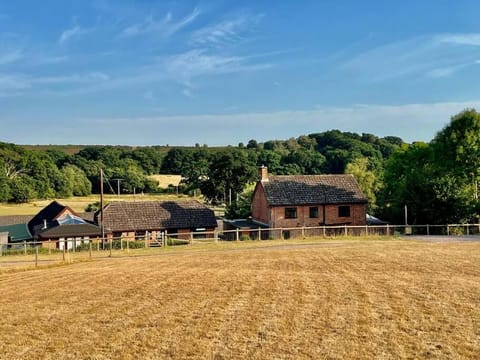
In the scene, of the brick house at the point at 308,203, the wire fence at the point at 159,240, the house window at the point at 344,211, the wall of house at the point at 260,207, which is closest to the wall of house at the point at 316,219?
the brick house at the point at 308,203

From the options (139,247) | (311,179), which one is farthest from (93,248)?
(311,179)

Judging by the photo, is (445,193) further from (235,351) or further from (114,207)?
(235,351)

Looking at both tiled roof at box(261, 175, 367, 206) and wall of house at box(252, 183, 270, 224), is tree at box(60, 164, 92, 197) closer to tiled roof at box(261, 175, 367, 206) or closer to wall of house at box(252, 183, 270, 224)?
wall of house at box(252, 183, 270, 224)

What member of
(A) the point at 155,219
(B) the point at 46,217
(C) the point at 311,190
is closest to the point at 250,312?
(C) the point at 311,190

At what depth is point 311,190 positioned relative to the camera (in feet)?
158

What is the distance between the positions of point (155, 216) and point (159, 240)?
9304mm

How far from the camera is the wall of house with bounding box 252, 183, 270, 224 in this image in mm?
48031

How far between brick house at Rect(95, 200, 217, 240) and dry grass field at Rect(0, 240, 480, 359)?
2385 cm

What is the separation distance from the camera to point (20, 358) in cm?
1020

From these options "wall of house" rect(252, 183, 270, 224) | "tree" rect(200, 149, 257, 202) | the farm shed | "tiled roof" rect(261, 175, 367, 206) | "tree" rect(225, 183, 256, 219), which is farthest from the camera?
"tree" rect(200, 149, 257, 202)

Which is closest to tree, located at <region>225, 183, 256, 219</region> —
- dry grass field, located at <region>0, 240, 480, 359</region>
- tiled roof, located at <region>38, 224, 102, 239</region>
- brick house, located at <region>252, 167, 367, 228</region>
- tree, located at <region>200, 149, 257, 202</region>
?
brick house, located at <region>252, 167, 367, 228</region>

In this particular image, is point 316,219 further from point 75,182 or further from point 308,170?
point 75,182

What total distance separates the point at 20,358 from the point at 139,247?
26.9 meters

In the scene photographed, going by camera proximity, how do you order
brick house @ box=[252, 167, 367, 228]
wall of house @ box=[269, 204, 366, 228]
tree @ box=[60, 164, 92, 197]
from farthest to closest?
tree @ box=[60, 164, 92, 197] < brick house @ box=[252, 167, 367, 228] < wall of house @ box=[269, 204, 366, 228]
